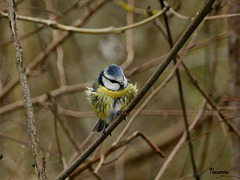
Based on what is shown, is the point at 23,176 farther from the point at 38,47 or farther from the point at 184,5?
the point at 184,5

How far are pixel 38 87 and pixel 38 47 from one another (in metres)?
0.43

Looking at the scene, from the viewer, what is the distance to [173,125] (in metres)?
3.82

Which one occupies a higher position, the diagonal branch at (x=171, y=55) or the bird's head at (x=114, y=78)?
the bird's head at (x=114, y=78)

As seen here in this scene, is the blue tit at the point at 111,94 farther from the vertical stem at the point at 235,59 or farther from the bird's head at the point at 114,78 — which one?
the vertical stem at the point at 235,59

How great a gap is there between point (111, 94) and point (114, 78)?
11cm

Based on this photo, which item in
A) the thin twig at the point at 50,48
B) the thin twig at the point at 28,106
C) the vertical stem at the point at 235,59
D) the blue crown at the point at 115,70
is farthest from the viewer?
the thin twig at the point at 50,48

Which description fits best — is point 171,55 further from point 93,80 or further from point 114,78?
point 93,80

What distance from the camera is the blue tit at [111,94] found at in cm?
212

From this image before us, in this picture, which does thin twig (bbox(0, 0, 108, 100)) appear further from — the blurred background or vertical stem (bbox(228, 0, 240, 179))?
vertical stem (bbox(228, 0, 240, 179))

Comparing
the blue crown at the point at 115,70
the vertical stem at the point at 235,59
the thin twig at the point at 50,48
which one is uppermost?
the thin twig at the point at 50,48

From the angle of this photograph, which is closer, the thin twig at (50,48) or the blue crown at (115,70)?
the blue crown at (115,70)

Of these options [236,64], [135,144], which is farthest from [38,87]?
[236,64]

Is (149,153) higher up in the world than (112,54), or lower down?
lower down

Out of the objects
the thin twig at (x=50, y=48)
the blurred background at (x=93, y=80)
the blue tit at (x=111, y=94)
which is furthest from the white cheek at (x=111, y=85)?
the thin twig at (x=50, y=48)
